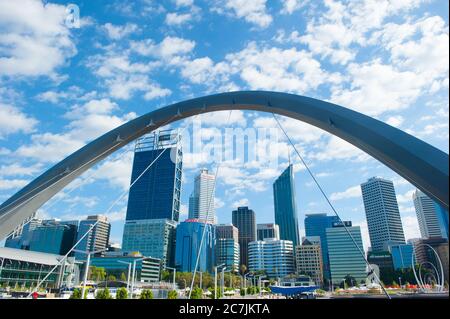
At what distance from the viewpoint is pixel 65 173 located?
1052 cm

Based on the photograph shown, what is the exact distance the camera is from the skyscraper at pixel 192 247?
89625 mm

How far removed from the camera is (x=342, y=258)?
85062 mm


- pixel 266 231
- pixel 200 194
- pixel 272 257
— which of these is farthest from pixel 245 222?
pixel 272 257

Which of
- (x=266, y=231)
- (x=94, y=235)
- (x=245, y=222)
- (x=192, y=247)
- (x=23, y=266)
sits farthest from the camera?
(x=245, y=222)

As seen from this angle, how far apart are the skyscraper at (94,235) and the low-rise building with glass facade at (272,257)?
2006 inches

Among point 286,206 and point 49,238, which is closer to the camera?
point 49,238

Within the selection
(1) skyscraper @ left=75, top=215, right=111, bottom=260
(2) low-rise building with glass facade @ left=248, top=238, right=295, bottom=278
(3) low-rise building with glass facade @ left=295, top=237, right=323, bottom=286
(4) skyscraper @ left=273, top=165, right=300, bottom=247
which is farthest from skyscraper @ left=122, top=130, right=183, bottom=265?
(4) skyscraper @ left=273, top=165, right=300, bottom=247

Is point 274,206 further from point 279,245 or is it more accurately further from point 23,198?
point 23,198

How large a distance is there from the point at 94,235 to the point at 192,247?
4118 cm

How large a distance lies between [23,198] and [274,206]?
145 m

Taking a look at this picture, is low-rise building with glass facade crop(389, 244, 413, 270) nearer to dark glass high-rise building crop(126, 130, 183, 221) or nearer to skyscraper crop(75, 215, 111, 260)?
dark glass high-rise building crop(126, 130, 183, 221)

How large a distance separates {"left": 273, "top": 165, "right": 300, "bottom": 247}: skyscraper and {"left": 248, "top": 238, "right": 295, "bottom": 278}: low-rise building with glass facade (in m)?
43.7

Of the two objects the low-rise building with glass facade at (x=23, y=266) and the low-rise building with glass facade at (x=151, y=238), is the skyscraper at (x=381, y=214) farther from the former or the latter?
the low-rise building with glass facade at (x=23, y=266)

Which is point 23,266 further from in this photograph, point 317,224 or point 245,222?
point 317,224
